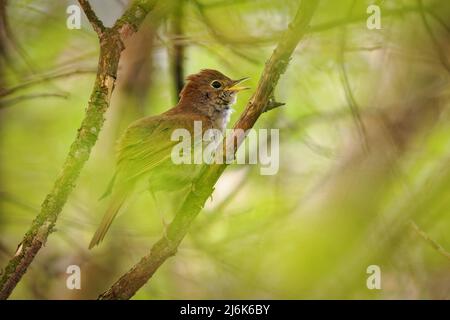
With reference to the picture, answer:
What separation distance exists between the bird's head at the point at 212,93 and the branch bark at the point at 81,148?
1.22m

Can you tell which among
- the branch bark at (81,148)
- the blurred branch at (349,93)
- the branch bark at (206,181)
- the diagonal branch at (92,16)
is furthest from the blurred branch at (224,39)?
the branch bark at (206,181)

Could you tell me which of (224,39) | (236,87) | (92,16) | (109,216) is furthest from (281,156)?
(92,16)

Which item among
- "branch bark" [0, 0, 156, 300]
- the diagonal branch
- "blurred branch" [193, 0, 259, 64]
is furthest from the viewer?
"blurred branch" [193, 0, 259, 64]

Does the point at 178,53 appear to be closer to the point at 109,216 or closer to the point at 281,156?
the point at 281,156

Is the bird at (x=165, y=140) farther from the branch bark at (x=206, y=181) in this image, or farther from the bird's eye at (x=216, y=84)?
the branch bark at (x=206, y=181)

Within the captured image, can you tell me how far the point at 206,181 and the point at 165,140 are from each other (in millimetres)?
961

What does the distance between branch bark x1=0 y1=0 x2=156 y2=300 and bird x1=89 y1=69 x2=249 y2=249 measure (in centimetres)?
63

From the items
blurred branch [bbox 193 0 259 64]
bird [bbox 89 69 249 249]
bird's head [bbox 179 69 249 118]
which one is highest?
blurred branch [bbox 193 0 259 64]

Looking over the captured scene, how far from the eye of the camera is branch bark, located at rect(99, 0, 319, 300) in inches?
113

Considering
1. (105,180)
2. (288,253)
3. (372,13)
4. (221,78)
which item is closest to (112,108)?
(105,180)

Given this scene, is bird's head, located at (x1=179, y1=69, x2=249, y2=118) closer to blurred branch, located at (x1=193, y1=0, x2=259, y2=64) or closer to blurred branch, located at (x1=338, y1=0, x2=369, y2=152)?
blurred branch, located at (x1=193, y1=0, x2=259, y2=64)

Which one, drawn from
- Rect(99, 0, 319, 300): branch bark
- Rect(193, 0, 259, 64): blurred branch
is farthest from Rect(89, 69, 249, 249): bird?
Rect(99, 0, 319, 300): branch bark

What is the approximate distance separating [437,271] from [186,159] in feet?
6.34

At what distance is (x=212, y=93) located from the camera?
4453 millimetres
